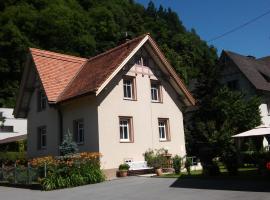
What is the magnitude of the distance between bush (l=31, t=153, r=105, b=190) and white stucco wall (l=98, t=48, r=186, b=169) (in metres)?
2.21

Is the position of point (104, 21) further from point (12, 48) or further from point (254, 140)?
point (254, 140)

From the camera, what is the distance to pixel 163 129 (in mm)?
28359

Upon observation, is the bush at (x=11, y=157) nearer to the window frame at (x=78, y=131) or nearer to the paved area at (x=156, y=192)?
the window frame at (x=78, y=131)

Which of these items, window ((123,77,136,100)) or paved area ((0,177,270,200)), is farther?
window ((123,77,136,100))

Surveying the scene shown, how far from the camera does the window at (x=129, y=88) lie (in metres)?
26.3

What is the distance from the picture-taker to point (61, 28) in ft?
222

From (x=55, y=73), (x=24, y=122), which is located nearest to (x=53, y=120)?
(x=55, y=73)

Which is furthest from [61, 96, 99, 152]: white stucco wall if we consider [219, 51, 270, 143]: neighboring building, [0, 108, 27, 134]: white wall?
[0, 108, 27, 134]: white wall

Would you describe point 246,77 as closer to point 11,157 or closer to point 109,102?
point 109,102

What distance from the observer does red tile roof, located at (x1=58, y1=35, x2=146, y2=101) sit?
79.2 feet

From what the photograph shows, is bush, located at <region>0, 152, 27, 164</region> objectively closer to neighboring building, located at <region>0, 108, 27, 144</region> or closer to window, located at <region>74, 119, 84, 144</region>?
window, located at <region>74, 119, 84, 144</region>

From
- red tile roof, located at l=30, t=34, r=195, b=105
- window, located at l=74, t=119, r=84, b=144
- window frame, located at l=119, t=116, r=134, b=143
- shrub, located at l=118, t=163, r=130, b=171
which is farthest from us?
window, located at l=74, t=119, r=84, b=144

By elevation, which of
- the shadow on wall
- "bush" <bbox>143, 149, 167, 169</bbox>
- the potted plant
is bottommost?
the shadow on wall

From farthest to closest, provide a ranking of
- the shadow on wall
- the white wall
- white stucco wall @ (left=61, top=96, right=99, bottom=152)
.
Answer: the white wall → white stucco wall @ (left=61, top=96, right=99, bottom=152) → the shadow on wall
